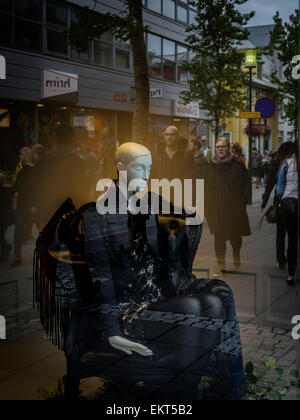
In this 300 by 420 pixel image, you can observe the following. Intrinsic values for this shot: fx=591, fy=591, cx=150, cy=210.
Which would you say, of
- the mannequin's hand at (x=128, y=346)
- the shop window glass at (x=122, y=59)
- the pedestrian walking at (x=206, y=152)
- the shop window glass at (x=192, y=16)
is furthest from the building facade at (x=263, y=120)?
the mannequin's hand at (x=128, y=346)

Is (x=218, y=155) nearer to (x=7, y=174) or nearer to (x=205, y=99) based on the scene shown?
(x=205, y=99)

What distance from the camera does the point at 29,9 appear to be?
2.96 m

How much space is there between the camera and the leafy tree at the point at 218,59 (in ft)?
10.8

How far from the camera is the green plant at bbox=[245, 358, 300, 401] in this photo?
3.11 meters

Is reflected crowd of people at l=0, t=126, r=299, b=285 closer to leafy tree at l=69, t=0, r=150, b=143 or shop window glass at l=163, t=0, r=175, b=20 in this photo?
leafy tree at l=69, t=0, r=150, b=143

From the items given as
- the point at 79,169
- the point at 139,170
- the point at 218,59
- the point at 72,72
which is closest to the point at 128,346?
the point at 139,170

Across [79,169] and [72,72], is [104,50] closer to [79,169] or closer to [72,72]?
[72,72]

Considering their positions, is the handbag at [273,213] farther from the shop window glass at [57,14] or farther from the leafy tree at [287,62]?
the shop window glass at [57,14]

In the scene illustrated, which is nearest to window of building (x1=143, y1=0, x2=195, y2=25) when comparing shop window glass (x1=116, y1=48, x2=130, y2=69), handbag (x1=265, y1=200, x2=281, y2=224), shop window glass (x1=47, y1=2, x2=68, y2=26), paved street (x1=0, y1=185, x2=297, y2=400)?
shop window glass (x1=116, y1=48, x2=130, y2=69)

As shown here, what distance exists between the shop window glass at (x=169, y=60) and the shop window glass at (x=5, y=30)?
818 mm

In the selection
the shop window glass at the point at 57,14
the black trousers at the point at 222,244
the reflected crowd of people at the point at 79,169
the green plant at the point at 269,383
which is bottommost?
the green plant at the point at 269,383

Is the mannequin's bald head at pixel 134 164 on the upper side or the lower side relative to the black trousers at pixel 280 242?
upper

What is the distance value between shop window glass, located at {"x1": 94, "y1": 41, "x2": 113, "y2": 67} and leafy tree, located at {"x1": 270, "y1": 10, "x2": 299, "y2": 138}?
90cm

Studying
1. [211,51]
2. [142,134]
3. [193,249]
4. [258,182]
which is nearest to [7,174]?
[142,134]
